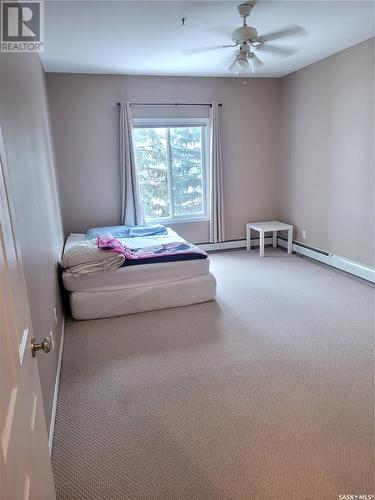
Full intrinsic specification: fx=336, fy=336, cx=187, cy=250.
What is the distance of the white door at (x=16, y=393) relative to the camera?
722mm

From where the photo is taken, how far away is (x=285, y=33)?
326 cm

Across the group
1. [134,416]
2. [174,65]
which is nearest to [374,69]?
[174,65]

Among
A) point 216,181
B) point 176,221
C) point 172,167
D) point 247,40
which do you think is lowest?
point 176,221

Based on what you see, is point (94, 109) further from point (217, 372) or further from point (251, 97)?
point (217, 372)

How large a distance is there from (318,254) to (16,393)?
4575mm

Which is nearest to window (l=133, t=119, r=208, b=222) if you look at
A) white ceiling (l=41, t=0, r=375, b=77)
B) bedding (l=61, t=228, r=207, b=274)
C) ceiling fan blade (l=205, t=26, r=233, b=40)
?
white ceiling (l=41, t=0, r=375, b=77)

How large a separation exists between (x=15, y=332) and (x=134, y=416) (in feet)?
4.30

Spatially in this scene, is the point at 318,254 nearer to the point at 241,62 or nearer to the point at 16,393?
the point at 241,62

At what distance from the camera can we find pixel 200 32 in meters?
3.17

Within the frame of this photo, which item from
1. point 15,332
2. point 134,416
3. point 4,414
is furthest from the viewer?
point 134,416

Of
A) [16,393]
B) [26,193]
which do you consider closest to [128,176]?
[26,193]

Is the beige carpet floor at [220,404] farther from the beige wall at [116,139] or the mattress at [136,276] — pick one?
the beige wall at [116,139]

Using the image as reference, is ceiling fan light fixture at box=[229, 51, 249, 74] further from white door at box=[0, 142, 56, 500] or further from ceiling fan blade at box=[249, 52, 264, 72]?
white door at box=[0, 142, 56, 500]

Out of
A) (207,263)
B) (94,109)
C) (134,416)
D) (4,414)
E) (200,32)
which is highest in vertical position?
(200,32)
